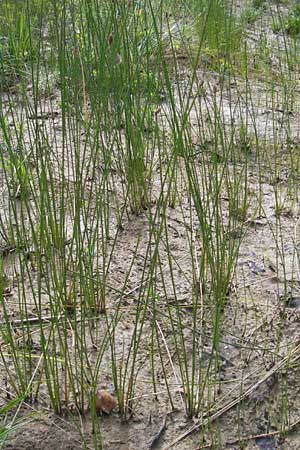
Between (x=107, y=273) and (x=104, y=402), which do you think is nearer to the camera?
(x=104, y=402)

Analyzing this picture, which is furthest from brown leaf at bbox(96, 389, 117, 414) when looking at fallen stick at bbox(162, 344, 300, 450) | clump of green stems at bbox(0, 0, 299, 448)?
fallen stick at bbox(162, 344, 300, 450)

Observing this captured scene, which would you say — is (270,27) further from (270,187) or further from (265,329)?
(265,329)

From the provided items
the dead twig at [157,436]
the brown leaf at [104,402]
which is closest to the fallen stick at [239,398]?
the dead twig at [157,436]

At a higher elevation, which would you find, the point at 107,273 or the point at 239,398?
the point at 107,273

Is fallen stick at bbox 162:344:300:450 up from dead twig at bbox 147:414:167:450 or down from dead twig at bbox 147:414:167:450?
up

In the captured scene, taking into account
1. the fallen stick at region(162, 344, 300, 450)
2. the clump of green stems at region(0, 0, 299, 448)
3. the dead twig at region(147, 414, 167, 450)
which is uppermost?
the clump of green stems at region(0, 0, 299, 448)

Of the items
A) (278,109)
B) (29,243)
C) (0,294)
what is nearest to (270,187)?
(278,109)

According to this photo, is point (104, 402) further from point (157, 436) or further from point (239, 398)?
point (239, 398)

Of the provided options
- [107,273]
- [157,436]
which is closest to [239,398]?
[157,436]

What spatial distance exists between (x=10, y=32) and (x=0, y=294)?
6.68 ft

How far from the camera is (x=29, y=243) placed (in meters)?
1.93

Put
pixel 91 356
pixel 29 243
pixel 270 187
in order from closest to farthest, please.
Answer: pixel 91 356 < pixel 29 243 < pixel 270 187

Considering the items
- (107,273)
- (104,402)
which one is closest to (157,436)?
(104,402)

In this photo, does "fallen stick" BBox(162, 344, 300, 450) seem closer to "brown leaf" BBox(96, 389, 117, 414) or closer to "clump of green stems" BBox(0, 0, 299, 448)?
"clump of green stems" BBox(0, 0, 299, 448)
